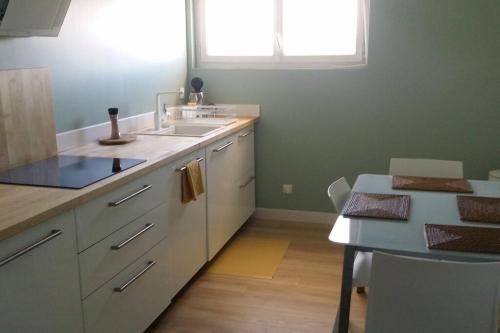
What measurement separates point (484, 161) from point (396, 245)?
236 centimetres

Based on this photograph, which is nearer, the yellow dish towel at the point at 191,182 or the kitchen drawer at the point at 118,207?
the kitchen drawer at the point at 118,207

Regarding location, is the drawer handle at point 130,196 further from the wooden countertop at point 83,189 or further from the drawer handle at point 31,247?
the drawer handle at point 31,247

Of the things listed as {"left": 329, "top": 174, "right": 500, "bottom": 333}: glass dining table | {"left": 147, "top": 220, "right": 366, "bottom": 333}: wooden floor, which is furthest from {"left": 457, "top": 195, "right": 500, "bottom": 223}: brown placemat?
{"left": 147, "top": 220, "right": 366, "bottom": 333}: wooden floor

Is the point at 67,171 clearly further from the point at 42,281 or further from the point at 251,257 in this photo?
the point at 251,257

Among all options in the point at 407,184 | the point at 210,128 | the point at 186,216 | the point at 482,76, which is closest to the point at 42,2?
the point at 186,216

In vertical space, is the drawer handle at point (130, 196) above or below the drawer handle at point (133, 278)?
above

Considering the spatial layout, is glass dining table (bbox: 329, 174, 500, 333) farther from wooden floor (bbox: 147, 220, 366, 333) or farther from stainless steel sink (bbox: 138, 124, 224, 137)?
stainless steel sink (bbox: 138, 124, 224, 137)

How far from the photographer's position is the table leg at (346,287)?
1900 mm

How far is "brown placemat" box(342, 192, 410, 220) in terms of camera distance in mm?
2096

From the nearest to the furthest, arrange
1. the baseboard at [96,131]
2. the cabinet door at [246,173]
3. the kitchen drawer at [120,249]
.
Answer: the kitchen drawer at [120,249] < the baseboard at [96,131] < the cabinet door at [246,173]

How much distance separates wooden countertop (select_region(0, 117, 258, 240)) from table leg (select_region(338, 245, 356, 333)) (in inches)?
38.9

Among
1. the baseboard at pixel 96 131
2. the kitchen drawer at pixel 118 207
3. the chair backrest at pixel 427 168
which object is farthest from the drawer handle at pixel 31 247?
the chair backrest at pixel 427 168

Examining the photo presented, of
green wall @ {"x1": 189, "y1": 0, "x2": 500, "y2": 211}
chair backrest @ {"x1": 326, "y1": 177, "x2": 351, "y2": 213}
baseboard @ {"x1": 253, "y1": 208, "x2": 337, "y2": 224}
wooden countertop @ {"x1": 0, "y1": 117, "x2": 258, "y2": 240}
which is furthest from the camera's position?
baseboard @ {"x1": 253, "y1": 208, "x2": 337, "y2": 224}

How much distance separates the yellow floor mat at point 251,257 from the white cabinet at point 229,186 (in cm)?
11
